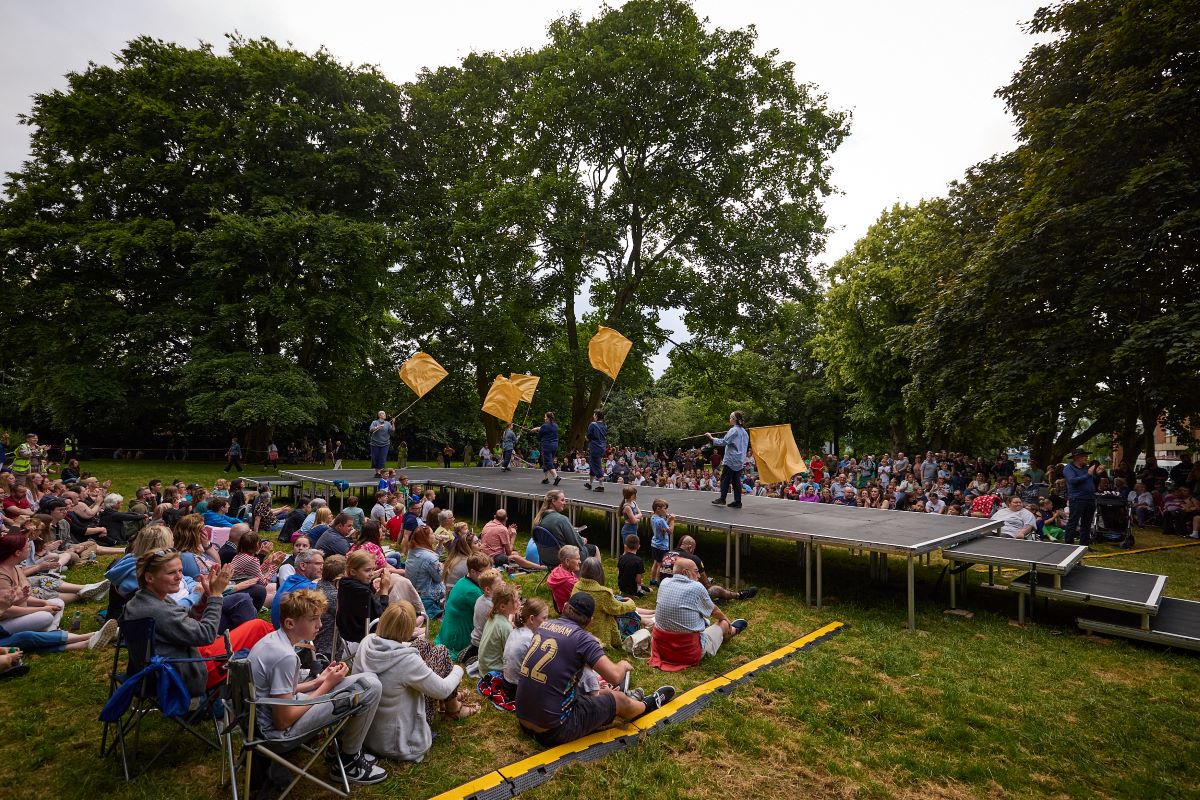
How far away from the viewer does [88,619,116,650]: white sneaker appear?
6359mm

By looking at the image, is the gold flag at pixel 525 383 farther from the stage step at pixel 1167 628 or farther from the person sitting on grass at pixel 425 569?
the stage step at pixel 1167 628

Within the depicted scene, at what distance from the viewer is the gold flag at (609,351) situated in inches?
551

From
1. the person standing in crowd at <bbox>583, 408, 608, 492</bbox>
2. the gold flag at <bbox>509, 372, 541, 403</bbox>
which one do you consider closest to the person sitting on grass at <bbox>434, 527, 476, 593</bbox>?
the person standing in crowd at <bbox>583, 408, 608, 492</bbox>


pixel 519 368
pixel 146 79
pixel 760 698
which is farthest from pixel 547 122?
pixel 760 698

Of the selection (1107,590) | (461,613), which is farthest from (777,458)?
(461,613)

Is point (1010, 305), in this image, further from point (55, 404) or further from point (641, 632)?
point (55, 404)

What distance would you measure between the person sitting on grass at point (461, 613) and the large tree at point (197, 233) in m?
16.2

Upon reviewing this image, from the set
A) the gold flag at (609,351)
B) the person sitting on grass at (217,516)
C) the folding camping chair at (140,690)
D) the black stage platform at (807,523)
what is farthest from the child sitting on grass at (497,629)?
the gold flag at (609,351)

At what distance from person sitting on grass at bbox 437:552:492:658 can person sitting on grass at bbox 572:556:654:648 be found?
1058 mm

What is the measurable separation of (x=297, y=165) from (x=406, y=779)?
24.0 meters

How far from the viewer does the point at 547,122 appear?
70.4 ft

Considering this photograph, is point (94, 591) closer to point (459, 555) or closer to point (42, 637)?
point (42, 637)

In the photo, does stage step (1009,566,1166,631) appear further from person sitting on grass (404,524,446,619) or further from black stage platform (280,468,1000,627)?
person sitting on grass (404,524,446,619)

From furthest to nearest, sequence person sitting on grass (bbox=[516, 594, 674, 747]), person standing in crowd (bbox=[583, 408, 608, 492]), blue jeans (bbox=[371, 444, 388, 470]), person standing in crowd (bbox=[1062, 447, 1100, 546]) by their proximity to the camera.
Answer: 1. blue jeans (bbox=[371, 444, 388, 470])
2. person standing in crowd (bbox=[583, 408, 608, 492])
3. person standing in crowd (bbox=[1062, 447, 1100, 546])
4. person sitting on grass (bbox=[516, 594, 674, 747])
